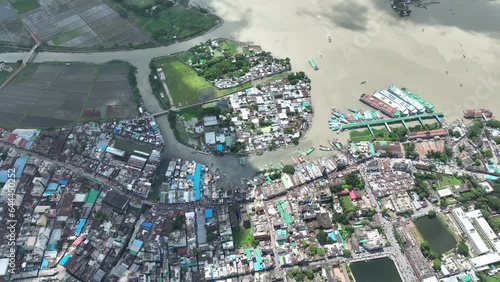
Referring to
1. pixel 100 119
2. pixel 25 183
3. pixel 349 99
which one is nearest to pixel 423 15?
pixel 349 99

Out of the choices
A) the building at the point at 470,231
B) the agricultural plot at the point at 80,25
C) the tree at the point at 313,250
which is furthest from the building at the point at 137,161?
the building at the point at 470,231

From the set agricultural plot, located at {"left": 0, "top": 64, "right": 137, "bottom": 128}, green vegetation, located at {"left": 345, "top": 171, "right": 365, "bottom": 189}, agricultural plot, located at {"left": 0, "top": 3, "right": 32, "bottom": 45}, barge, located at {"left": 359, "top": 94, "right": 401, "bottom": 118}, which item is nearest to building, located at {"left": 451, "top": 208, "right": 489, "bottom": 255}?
green vegetation, located at {"left": 345, "top": 171, "right": 365, "bottom": 189}

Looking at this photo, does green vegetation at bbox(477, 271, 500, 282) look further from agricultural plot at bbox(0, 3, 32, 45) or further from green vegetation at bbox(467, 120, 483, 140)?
agricultural plot at bbox(0, 3, 32, 45)

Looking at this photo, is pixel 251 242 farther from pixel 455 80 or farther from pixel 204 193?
pixel 455 80

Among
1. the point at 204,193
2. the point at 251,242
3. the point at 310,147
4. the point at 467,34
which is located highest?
the point at 467,34

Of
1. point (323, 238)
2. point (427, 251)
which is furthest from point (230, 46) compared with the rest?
point (427, 251)
